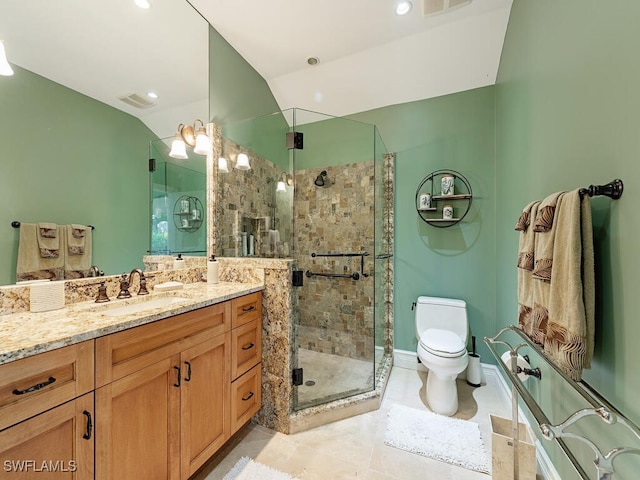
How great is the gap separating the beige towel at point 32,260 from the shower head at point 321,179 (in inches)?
79.9

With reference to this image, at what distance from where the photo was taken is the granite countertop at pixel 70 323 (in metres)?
0.74

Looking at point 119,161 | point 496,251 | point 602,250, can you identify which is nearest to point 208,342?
point 119,161

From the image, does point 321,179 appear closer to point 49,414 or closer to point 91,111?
point 91,111

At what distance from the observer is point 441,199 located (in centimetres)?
246

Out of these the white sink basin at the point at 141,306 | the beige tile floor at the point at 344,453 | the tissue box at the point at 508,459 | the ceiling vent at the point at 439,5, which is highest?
the ceiling vent at the point at 439,5

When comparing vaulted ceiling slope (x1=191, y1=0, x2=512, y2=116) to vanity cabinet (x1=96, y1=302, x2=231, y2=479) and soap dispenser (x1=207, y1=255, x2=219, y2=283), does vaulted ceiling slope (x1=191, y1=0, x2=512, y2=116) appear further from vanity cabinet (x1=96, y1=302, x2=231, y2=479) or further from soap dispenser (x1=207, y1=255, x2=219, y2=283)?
vanity cabinet (x1=96, y1=302, x2=231, y2=479)

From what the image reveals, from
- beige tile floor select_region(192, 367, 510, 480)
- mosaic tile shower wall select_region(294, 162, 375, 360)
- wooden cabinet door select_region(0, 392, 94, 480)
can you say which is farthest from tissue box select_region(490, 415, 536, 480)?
wooden cabinet door select_region(0, 392, 94, 480)

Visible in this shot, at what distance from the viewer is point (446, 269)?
249cm

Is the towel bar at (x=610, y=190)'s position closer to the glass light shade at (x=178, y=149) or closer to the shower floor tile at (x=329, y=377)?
the shower floor tile at (x=329, y=377)

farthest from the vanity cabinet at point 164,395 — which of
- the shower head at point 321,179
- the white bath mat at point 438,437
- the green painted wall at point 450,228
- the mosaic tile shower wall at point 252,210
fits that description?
the green painted wall at point 450,228

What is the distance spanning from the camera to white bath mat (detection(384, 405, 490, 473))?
1507 mm

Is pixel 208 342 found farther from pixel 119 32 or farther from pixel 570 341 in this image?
pixel 119 32

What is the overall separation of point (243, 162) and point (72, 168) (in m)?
1.22

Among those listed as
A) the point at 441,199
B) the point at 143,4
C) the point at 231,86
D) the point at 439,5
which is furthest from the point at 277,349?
the point at 439,5
